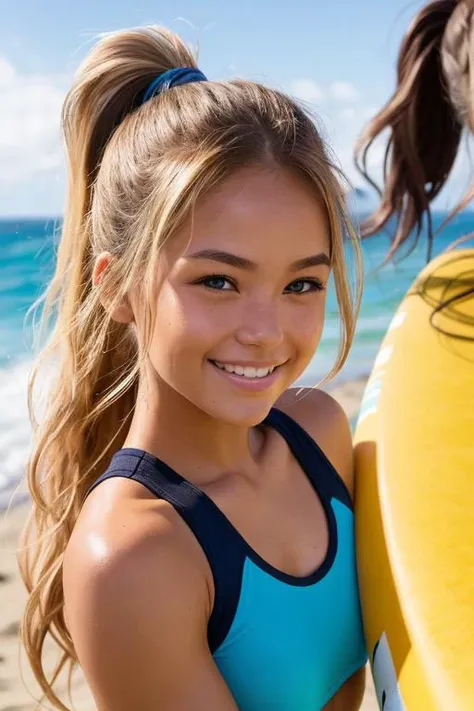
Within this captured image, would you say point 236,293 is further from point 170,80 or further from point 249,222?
point 170,80

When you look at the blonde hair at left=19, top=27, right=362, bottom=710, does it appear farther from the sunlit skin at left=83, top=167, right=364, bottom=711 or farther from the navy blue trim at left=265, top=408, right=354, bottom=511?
the navy blue trim at left=265, top=408, right=354, bottom=511

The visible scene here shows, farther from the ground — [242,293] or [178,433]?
[242,293]

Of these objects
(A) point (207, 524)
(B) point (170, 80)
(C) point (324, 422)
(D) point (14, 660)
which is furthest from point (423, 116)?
(D) point (14, 660)

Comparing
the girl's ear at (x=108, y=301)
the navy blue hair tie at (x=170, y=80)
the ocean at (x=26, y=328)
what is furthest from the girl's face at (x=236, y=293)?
the ocean at (x=26, y=328)

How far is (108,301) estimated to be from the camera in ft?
5.01

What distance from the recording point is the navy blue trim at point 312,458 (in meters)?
1.75

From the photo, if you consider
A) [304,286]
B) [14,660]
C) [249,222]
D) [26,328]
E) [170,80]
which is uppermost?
[170,80]

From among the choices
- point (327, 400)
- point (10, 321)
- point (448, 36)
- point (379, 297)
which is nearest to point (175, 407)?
point (327, 400)

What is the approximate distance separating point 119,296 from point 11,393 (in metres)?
5.41

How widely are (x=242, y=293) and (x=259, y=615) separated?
52 cm

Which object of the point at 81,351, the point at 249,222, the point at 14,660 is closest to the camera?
the point at 249,222

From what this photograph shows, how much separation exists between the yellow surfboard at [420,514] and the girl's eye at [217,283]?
638 millimetres

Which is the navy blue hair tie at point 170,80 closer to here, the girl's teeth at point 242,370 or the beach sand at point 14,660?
the girl's teeth at point 242,370

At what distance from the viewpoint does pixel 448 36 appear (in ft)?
9.57
